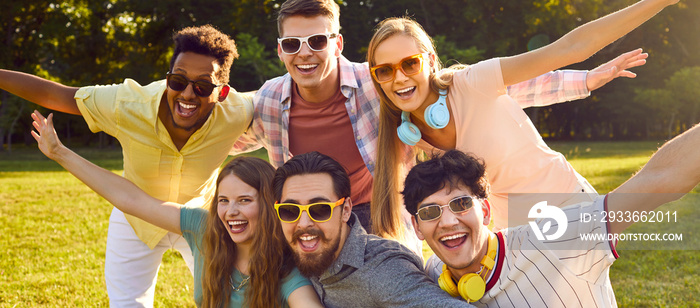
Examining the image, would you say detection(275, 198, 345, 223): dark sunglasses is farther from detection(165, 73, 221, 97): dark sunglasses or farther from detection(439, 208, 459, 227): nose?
detection(165, 73, 221, 97): dark sunglasses

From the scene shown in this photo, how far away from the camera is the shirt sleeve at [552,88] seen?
14.3ft

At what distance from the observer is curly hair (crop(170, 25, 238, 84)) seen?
480 centimetres

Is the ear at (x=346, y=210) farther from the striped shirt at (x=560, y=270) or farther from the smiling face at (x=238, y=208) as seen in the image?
the striped shirt at (x=560, y=270)

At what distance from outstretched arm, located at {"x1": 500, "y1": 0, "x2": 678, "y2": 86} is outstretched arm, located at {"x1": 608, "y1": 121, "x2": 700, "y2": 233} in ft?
3.54

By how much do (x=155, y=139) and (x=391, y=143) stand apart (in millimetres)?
2127

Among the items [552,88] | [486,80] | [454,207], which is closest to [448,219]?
[454,207]

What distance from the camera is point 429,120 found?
13.7 feet

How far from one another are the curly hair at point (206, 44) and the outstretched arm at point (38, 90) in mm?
948

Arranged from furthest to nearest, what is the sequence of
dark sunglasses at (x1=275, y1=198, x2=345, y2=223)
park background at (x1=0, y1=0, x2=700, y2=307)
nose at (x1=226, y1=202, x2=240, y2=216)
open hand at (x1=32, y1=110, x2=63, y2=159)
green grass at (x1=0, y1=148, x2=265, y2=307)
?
park background at (x1=0, y1=0, x2=700, y2=307), green grass at (x1=0, y1=148, x2=265, y2=307), open hand at (x1=32, y1=110, x2=63, y2=159), nose at (x1=226, y1=202, x2=240, y2=216), dark sunglasses at (x1=275, y1=198, x2=345, y2=223)

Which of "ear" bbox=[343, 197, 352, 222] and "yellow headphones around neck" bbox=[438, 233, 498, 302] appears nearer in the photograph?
"yellow headphones around neck" bbox=[438, 233, 498, 302]

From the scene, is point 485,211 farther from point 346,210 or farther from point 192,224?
point 192,224

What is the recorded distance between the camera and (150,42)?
38500 mm

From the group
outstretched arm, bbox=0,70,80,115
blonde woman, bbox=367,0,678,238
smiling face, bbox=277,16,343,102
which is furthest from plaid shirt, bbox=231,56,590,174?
outstretched arm, bbox=0,70,80,115

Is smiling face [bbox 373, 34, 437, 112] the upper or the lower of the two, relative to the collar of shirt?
upper
